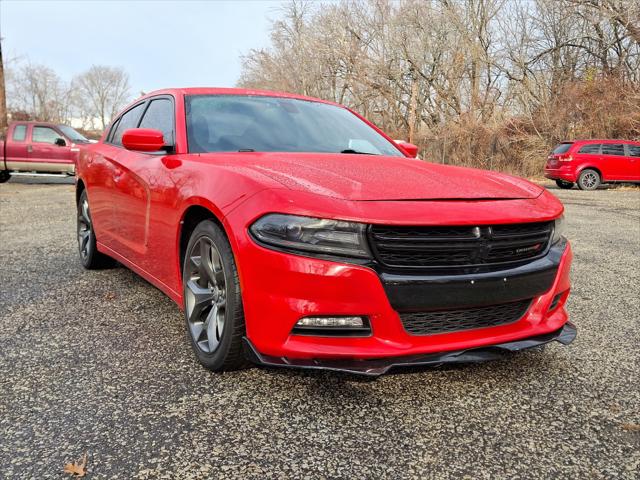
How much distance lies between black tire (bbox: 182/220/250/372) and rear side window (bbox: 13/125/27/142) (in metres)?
15.1

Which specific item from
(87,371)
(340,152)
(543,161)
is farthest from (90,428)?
(543,161)

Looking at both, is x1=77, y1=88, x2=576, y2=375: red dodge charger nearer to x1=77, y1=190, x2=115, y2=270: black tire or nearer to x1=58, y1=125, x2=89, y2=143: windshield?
x1=77, y1=190, x2=115, y2=270: black tire

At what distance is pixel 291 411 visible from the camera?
2.27m

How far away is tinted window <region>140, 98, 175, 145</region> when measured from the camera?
336 centimetres

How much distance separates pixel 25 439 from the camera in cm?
204

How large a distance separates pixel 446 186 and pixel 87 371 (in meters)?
1.94

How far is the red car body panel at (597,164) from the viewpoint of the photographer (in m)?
16.5

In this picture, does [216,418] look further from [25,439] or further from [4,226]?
[4,226]

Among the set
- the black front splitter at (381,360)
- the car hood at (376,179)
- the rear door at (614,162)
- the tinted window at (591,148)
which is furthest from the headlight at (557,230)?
the rear door at (614,162)

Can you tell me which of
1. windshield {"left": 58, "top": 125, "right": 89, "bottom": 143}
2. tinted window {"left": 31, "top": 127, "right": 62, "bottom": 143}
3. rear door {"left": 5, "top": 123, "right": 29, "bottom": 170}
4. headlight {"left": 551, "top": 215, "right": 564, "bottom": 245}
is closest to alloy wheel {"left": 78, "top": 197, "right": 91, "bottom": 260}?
headlight {"left": 551, "top": 215, "right": 564, "bottom": 245}

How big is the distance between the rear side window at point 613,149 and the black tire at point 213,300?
17056mm

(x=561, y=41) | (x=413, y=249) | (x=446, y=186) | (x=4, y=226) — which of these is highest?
(x=561, y=41)

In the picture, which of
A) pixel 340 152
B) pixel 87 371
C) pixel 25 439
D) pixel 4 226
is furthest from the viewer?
pixel 4 226

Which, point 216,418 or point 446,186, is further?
point 446,186
